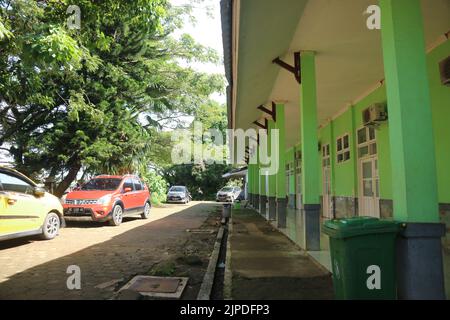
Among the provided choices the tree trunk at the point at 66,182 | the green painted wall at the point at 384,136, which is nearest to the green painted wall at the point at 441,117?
the green painted wall at the point at 384,136

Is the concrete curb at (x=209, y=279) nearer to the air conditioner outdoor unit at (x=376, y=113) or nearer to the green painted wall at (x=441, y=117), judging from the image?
the green painted wall at (x=441, y=117)

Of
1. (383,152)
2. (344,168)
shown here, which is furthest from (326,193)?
(383,152)

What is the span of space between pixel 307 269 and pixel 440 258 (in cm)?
256

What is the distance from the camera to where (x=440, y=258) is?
3574mm

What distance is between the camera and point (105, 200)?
1180 centimetres

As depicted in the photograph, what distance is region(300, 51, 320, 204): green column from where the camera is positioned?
7414 mm

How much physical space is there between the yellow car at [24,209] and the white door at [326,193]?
9349mm

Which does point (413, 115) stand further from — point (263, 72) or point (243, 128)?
point (243, 128)

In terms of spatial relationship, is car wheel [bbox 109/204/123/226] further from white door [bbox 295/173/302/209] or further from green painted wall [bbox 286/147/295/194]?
green painted wall [bbox 286/147/295/194]

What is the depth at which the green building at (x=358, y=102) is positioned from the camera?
3.62 meters

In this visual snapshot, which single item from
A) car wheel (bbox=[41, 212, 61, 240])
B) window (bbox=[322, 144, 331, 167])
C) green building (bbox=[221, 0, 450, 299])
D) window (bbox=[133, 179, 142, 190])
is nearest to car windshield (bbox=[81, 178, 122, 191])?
window (bbox=[133, 179, 142, 190])

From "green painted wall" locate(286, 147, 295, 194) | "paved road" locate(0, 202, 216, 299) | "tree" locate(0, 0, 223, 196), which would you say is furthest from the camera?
"green painted wall" locate(286, 147, 295, 194)

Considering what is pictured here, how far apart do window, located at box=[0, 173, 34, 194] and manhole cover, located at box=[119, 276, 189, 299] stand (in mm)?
4049
